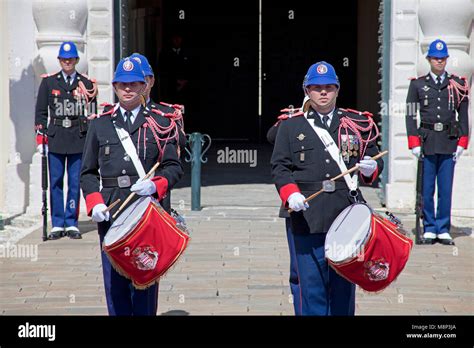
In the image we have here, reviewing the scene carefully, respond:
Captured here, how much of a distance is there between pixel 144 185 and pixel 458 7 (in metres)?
7.48

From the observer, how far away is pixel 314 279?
23.0 feet

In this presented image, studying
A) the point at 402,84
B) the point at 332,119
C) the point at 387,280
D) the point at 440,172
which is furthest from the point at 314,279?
the point at 402,84

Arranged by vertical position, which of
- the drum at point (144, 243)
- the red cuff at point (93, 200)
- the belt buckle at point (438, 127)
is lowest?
the drum at point (144, 243)

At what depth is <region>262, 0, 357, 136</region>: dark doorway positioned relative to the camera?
2288cm

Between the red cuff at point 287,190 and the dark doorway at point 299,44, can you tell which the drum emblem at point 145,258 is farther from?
the dark doorway at point 299,44

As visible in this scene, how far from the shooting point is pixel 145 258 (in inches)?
265

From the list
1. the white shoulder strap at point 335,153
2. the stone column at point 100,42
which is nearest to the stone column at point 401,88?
the stone column at point 100,42

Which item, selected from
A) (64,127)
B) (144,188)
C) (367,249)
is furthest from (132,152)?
(64,127)

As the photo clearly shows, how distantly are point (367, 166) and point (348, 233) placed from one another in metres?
0.48

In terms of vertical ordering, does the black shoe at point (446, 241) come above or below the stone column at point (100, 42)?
below

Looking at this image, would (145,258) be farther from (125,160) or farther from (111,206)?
(125,160)

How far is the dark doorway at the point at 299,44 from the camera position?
75.0 ft

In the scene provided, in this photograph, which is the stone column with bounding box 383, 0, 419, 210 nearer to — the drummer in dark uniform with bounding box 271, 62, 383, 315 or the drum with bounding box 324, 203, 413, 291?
the drummer in dark uniform with bounding box 271, 62, 383, 315

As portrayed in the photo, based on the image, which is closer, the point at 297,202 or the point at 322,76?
the point at 297,202
